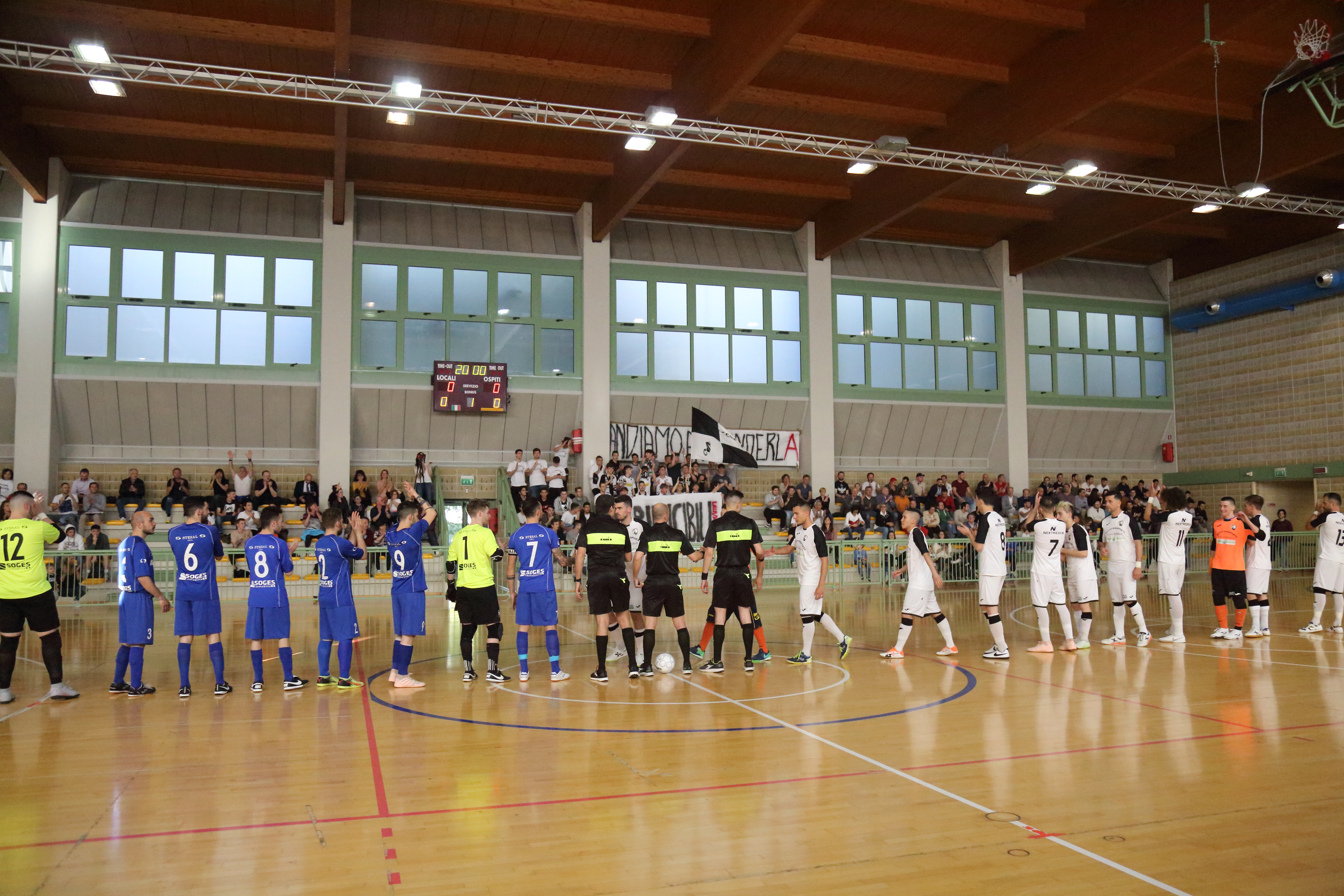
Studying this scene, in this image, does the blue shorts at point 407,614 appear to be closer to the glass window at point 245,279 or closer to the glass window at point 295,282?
the glass window at point 295,282

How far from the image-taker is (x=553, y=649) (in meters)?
10.0

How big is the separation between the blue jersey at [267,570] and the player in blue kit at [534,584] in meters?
2.38

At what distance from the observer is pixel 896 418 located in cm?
2881

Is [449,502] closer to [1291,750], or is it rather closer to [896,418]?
[896,418]

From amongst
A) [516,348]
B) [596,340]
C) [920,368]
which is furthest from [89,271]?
[920,368]

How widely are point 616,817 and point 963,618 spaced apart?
12.3 m

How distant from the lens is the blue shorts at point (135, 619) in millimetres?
9367

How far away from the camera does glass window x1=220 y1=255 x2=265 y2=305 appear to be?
23.6 metres

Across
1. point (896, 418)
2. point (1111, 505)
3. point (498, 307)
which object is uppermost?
point (498, 307)

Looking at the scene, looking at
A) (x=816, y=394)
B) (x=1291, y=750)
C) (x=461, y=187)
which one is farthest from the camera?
(x=816, y=394)

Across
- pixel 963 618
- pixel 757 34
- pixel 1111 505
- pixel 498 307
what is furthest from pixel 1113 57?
pixel 498 307

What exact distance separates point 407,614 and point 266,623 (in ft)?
4.63

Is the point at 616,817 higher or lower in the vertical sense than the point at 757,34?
lower

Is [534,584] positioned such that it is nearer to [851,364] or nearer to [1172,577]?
[1172,577]
